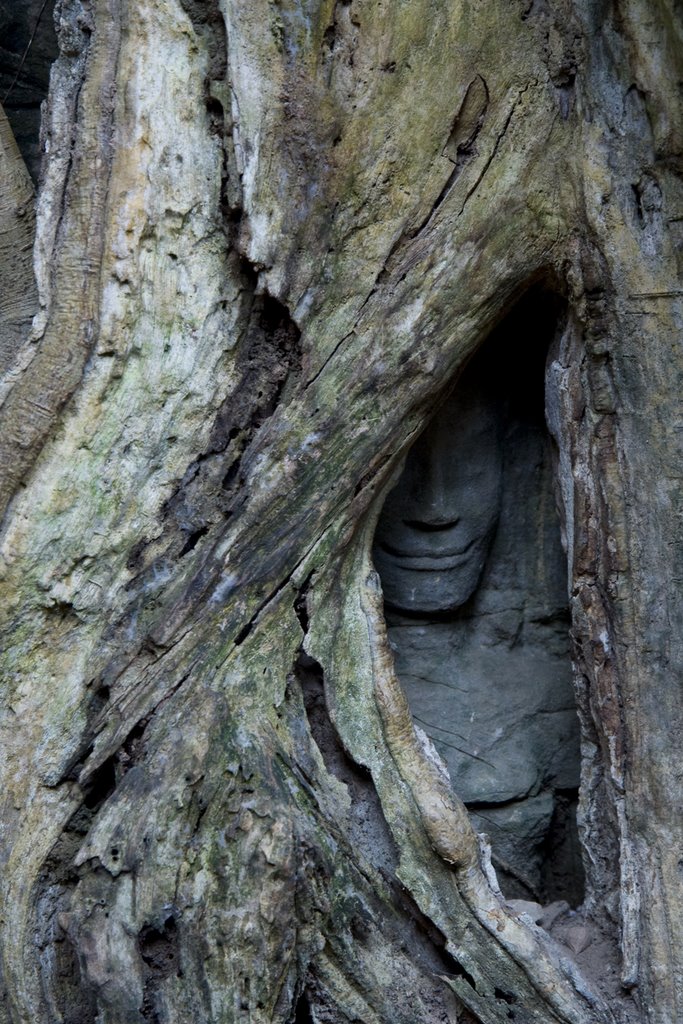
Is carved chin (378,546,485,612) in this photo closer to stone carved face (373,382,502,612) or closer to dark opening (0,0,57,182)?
stone carved face (373,382,502,612)

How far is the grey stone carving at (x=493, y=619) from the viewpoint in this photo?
1.93 m

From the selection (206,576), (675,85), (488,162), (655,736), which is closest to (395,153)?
(488,162)

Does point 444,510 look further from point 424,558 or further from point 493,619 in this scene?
point 493,619

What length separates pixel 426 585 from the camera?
195 cm

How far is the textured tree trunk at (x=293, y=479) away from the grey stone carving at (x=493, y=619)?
0.28 m

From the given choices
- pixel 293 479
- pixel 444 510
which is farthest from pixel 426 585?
pixel 293 479

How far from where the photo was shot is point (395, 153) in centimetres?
159

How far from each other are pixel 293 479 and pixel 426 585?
505 millimetres

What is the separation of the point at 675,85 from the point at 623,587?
0.87 metres

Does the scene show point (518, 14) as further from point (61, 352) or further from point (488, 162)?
point (61, 352)

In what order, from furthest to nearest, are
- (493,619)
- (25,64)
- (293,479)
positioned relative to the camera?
(25,64) < (493,619) < (293,479)

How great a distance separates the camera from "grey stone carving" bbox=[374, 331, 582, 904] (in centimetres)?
193

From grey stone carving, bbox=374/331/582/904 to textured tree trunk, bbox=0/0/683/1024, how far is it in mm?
277

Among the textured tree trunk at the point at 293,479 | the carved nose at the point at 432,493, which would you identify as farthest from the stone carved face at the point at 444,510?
the textured tree trunk at the point at 293,479
